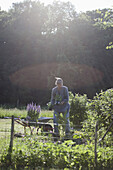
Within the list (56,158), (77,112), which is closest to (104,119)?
(56,158)

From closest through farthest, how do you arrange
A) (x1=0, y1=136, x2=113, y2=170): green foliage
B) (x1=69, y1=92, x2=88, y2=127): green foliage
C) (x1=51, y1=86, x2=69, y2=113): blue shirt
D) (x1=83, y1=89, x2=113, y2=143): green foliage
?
(x1=0, y1=136, x2=113, y2=170): green foliage < (x1=83, y1=89, x2=113, y2=143): green foliage < (x1=51, y1=86, x2=69, y2=113): blue shirt < (x1=69, y1=92, x2=88, y2=127): green foliage

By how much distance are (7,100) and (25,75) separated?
12.8 feet

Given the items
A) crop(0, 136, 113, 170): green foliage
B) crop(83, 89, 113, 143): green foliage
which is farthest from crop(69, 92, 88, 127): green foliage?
crop(0, 136, 113, 170): green foliage

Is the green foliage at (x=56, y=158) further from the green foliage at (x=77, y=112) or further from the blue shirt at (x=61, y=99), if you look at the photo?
the green foliage at (x=77, y=112)

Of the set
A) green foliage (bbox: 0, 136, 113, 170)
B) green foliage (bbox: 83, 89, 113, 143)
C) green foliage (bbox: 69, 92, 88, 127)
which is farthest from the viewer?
green foliage (bbox: 69, 92, 88, 127)

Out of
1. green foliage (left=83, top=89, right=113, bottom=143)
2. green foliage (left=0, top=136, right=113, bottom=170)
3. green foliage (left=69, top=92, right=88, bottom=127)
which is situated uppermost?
green foliage (left=69, top=92, right=88, bottom=127)

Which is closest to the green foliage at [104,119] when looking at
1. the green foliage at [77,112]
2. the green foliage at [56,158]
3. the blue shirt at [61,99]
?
the blue shirt at [61,99]

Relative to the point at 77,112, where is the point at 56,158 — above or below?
below

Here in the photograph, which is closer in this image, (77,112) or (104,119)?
(104,119)

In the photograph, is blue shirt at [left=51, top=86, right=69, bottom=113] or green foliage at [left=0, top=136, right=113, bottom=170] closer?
green foliage at [left=0, top=136, right=113, bottom=170]

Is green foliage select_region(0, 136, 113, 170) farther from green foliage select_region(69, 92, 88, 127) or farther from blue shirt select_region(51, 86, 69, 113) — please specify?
green foliage select_region(69, 92, 88, 127)

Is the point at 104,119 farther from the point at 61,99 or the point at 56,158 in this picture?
the point at 56,158

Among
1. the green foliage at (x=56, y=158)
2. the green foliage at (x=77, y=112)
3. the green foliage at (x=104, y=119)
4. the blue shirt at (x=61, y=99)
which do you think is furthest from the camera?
the green foliage at (x=77, y=112)

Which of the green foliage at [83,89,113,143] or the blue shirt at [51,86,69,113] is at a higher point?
the blue shirt at [51,86,69,113]
